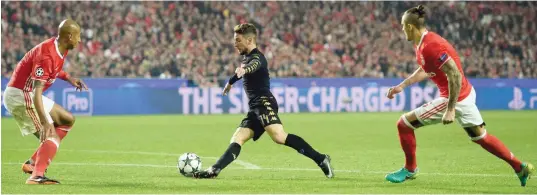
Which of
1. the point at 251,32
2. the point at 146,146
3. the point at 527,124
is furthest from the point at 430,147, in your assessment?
the point at 527,124

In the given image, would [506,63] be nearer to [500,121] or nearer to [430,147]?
[500,121]

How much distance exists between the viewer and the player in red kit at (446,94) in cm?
918

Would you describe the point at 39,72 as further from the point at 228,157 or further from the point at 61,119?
the point at 228,157

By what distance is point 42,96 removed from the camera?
9695 mm

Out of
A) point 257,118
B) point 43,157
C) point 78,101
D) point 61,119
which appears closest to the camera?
point 43,157

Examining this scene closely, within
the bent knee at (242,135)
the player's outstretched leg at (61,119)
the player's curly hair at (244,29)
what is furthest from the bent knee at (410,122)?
the player's outstretched leg at (61,119)

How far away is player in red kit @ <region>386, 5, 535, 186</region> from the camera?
9180 mm

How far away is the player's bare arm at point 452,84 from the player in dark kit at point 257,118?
1858 mm

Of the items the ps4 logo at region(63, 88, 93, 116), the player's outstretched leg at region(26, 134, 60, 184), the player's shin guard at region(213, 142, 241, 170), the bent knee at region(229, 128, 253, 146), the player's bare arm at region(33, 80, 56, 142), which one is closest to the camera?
the player's bare arm at region(33, 80, 56, 142)

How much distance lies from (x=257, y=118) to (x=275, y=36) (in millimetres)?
24965

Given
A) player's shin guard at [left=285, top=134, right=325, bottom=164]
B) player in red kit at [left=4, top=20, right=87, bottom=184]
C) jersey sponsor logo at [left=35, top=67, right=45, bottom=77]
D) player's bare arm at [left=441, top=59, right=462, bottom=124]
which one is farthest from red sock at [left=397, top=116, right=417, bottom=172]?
jersey sponsor logo at [left=35, top=67, right=45, bottom=77]

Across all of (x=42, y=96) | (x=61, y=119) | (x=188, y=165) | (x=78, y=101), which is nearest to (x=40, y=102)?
(x=42, y=96)

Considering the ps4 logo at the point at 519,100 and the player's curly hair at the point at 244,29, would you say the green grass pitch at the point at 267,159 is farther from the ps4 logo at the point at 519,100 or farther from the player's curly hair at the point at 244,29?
the ps4 logo at the point at 519,100

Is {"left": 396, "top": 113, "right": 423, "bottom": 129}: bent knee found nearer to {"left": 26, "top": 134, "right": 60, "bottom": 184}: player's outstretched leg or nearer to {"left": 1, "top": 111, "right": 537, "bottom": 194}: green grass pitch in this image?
{"left": 1, "top": 111, "right": 537, "bottom": 194}: green grass pitch
